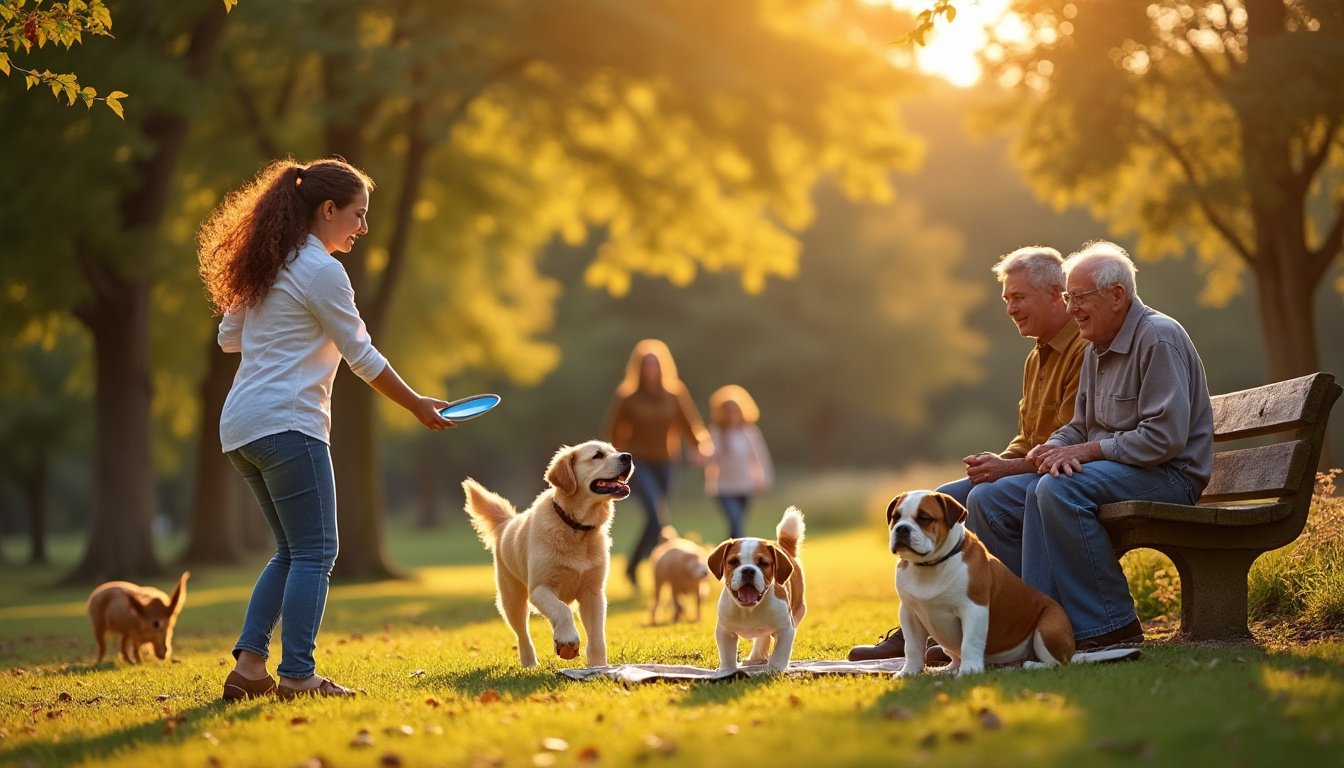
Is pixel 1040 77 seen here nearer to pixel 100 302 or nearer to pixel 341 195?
pixel 341 195

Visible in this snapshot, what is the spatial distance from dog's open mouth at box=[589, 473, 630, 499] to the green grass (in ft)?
3.49

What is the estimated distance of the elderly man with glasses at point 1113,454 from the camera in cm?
705

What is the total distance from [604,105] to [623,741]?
1699 centimetres

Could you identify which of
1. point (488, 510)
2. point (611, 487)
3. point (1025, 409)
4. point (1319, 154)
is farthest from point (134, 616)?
point (1319, 154)

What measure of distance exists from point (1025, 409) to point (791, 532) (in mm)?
1674

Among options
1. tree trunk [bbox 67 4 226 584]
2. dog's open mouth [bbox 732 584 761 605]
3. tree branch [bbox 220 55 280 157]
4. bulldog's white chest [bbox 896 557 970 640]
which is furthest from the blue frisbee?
tree branch [bbox 220 55 280 157]

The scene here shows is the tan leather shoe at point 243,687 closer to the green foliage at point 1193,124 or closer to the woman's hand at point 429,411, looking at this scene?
the woman's hand at point 429,411

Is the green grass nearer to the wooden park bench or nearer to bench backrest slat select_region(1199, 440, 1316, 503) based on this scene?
the wooden park bench

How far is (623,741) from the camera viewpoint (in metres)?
5.05

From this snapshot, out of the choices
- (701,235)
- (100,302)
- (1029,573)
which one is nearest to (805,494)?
(701,235)

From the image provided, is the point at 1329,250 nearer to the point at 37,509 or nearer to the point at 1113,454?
the point at 1113,454

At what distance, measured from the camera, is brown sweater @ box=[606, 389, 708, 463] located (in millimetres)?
15492

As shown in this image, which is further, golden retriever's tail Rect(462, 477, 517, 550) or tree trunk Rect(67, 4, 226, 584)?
tree trunk Rect(67, 4, 226, 584)

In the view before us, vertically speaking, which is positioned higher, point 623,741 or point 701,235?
point 701,235
